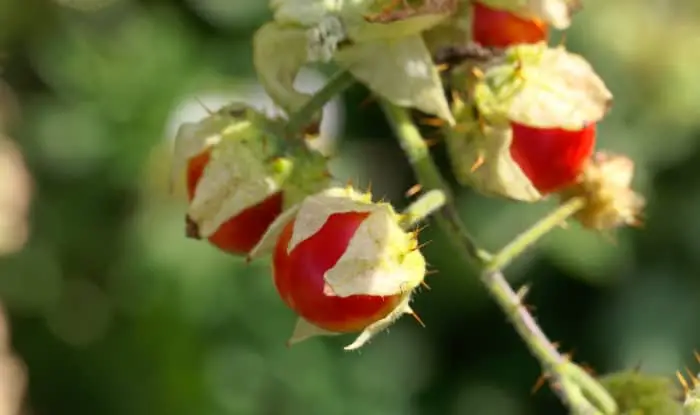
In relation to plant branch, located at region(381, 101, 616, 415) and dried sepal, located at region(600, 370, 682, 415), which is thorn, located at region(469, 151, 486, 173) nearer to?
plant branch, located at region(381, 101, 616, 415)

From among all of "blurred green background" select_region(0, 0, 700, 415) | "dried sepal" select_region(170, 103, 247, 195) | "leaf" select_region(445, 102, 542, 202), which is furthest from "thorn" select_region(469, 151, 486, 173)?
"blurred green background" select_region(0, 0, 700, 415)

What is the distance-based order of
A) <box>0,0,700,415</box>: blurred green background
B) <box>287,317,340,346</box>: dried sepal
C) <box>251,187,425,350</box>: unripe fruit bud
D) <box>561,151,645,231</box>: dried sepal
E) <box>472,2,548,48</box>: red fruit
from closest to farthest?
<box>251,187,425,350</box>: unripe fruit bud → <box>287,317,340,346</box>: dried sepal → <box>472,2,548,48</box>: red fruit → <box>561,151,645,231</box>: dried sepal → <box>0,0,700,415</box>: blurred green background

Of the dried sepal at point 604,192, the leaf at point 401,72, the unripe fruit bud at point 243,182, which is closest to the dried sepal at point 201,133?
the unripe fruit bud at point 243,182

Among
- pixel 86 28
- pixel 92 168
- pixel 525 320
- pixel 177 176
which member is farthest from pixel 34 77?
pixel 525 320

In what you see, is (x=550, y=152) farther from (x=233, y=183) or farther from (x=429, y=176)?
(x=233, y=183)

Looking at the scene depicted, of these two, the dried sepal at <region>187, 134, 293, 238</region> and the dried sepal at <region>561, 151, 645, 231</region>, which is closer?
the dried sepal at <region>187, 134, 293, 238</region>

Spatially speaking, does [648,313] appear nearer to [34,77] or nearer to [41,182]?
[41,182]

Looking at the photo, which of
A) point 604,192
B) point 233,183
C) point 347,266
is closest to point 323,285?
point 347,266

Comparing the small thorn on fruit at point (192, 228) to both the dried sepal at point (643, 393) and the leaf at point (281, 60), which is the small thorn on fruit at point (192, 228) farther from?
the dried sepal at point (643, 393)
